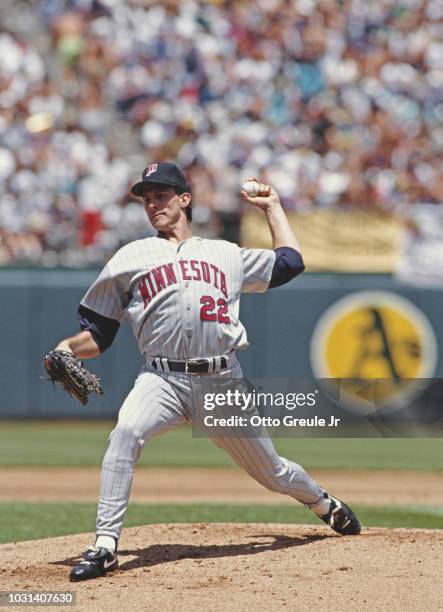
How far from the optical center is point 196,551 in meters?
5.41

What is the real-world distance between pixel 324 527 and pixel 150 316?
1870mm

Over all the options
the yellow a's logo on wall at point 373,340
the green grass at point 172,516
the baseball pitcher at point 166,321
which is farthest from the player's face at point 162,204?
the yellow a's logo on wall at point 373,340

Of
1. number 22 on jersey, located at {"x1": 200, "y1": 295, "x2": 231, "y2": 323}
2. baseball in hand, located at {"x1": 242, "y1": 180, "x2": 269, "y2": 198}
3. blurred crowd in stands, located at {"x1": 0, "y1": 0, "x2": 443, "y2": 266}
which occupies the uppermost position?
blurred crowd in stands, located at {"x1": 0, "y1": 0, "x2": 443, "y2": 266}

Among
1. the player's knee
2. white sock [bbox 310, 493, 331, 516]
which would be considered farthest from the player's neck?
white sock [bbox 310, 493, 331, 516]

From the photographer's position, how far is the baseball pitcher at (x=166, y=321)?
4805 millimetres

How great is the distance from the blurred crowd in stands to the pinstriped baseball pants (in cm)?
698


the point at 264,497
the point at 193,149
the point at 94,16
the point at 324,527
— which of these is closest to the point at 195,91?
the point at 193,149

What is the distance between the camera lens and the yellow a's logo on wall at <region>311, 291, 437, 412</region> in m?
11.9

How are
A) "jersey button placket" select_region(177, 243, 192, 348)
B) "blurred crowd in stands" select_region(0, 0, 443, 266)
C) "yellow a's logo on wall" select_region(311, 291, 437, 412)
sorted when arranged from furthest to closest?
"blurred crowd in stands" select_region(0, 0, 443, 266) → "yellow a's logo on wall" select_region(311, 291, 437, 412) → "jersey button placket" select_region(177, 243, 192, 348)

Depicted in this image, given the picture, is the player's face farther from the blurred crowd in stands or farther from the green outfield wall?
the blurred crowd in stands

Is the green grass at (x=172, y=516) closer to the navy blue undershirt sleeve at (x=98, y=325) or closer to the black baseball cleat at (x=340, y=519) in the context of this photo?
the black baseball cleat at (x=340, y=519)

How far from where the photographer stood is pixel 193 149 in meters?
13.3

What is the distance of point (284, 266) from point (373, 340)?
6.98 m

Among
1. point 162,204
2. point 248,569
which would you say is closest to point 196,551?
point 248,569
